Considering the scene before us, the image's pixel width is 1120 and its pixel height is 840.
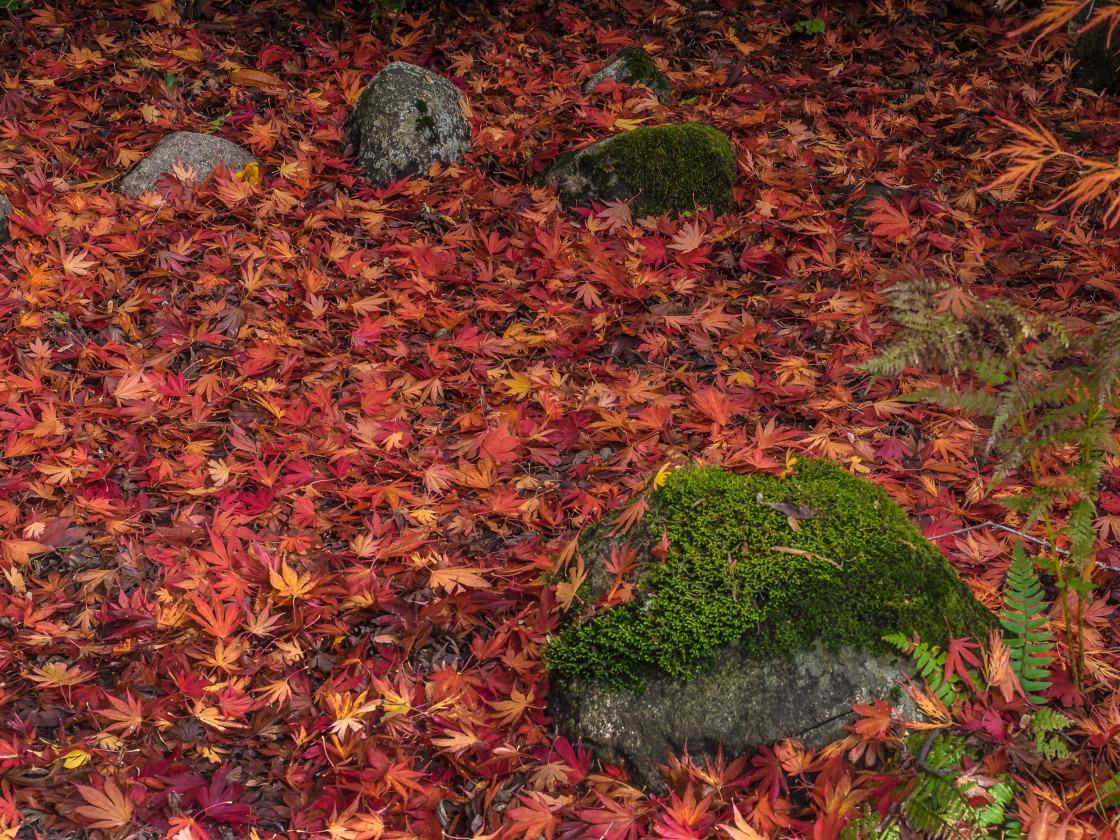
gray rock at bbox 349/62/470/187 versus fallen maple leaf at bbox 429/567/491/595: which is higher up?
gray rock at bbox 349/62/470/187

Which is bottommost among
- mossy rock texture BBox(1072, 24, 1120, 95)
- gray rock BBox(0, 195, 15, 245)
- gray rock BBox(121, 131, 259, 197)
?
gray rock BBox(0, 195, 15, 245)

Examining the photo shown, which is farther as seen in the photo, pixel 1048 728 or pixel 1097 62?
pixel 1097 62

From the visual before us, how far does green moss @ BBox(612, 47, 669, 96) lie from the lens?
5.25 metres

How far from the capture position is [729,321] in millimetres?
3744

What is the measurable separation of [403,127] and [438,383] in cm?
187

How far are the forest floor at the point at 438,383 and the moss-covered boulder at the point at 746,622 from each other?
0.11m

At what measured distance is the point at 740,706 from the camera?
7.03ft

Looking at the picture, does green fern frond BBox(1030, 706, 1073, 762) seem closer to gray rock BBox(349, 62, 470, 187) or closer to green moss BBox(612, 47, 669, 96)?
gray rock BBox(349, 62, 470, 187)

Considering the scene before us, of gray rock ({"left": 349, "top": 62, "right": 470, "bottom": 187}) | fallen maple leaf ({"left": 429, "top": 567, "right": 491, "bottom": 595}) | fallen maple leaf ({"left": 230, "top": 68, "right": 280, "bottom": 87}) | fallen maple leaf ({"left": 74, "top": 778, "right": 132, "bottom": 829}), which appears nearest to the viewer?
fallen maple leaf ({"left": 74, "top": 778, "right": 132, "bottom": 829})

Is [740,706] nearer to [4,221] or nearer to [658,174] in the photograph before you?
[658,174]

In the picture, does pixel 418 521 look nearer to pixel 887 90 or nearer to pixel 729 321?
pixel 729 321

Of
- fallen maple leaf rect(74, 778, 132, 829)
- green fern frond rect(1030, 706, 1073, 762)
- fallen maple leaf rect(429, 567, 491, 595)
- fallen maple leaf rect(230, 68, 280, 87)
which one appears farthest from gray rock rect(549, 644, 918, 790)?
fallen maple leaf rect(230, 68, 280, 87)

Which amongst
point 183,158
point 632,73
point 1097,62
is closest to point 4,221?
point 183,158

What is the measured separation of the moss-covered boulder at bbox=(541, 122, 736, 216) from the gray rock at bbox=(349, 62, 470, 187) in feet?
2.59
